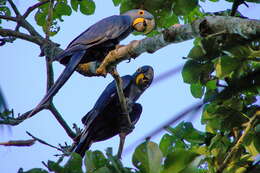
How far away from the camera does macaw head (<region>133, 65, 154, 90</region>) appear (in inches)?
157

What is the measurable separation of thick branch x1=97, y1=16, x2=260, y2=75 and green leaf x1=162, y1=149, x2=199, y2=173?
0.48 m

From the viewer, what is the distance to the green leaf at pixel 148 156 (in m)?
1.62

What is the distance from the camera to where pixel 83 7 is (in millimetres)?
3734

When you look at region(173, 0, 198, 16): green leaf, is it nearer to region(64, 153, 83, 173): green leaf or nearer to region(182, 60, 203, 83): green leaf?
region(182, 60, 203, 83): green leaf

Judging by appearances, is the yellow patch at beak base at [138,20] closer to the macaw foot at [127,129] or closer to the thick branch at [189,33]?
the thick branch at [189,33]

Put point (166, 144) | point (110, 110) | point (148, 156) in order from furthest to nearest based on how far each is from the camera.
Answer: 1. point (110, 110)
2. point (166, 144)
3. point (148, 156)

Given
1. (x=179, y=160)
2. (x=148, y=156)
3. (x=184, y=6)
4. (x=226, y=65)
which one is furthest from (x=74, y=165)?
(x=184, y=6)

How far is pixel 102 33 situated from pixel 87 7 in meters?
0.30

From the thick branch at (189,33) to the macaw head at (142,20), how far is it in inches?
29.4

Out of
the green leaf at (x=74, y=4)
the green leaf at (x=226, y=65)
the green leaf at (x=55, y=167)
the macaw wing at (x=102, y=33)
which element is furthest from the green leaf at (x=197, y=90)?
the green leaf at (x=74, y=4)

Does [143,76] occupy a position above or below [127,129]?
above

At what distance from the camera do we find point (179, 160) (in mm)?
1420

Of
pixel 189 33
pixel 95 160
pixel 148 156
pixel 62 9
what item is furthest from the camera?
pixel 62 9

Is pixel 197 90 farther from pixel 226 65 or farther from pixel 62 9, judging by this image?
pixel 62 9
